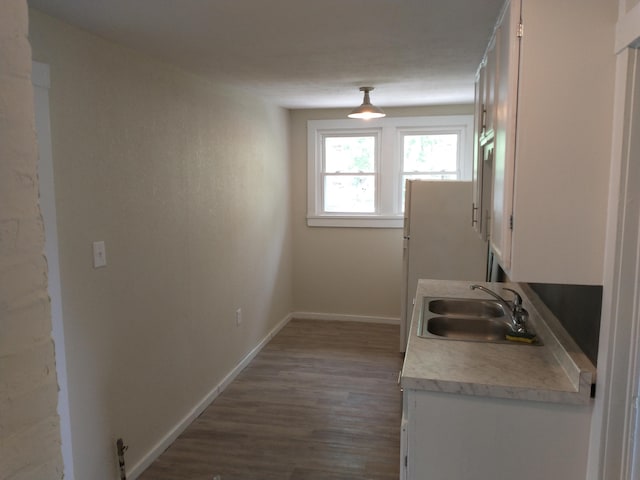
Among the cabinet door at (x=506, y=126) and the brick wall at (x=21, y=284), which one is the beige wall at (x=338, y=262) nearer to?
the cabinet door at (x=506, y=126)

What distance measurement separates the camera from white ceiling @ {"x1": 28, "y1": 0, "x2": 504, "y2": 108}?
6.09 ft

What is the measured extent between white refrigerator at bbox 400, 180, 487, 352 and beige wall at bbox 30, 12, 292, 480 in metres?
1.36

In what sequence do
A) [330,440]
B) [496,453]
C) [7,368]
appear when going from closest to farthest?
[7,368], [496,453], [330,440]

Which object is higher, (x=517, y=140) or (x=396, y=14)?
(x=396, y=14)

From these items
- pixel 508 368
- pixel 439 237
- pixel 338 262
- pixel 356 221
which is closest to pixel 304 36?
pixel 508 368

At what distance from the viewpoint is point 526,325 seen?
2162 mm

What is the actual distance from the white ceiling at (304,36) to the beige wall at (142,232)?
0.22 m

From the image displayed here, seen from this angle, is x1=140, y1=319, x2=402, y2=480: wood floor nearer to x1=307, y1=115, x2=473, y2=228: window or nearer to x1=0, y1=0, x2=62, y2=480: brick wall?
x1=307, y1=115, x2=473, y2=228: window

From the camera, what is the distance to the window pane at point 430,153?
4.85 metres

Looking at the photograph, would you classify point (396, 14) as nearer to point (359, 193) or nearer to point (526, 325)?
point (526, 325)

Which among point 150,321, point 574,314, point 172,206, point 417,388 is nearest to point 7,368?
point 417,388

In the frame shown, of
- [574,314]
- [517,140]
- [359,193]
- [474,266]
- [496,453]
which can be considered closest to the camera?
[517,140]

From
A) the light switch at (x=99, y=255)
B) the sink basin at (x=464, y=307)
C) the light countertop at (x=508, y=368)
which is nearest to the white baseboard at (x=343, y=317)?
the sink basin at (x=464, y=307)

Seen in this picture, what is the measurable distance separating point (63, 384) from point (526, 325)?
2.05 meters
